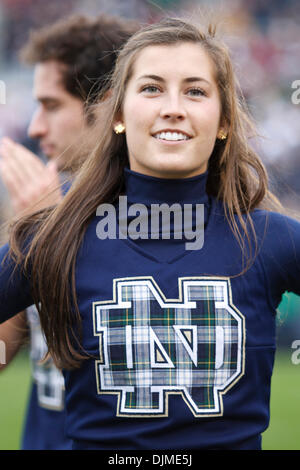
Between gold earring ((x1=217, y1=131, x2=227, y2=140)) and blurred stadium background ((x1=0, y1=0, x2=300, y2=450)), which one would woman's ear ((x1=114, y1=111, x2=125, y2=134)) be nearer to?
gold earring ((x1=217, y1=131, x2=227, y2=140))

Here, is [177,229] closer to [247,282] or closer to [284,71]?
[247,282]

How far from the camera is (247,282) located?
1746 millimetres

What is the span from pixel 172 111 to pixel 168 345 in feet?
1.92

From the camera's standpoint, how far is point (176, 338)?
1702 millimetres

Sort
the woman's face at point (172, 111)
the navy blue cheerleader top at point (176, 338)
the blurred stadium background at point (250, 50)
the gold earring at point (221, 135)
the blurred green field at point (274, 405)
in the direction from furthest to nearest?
the blurred stadium background at point (250, 50), the blurred green field at point (274, 405), the gold earring at point (221, 135), the woman's face at point (172, 111), the navy blue cheerleader top at point (176, 338)

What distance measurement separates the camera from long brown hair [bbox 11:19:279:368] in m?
1.78

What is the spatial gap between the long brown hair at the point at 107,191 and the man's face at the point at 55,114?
83 centimetres

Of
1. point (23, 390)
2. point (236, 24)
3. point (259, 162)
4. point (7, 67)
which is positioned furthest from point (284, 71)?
point (259, 162)

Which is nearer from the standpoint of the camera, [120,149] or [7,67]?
[120,149]

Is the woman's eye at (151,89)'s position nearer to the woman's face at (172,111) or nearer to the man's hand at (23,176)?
the woman's face at (172,111)

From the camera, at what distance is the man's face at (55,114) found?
2994 millimetres

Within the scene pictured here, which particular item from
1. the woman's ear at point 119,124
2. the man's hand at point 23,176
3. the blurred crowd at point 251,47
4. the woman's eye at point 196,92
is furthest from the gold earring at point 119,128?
the blurred crowd at point 251,47

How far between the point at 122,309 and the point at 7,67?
24.8 feet

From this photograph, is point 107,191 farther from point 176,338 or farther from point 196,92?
point 176,338
